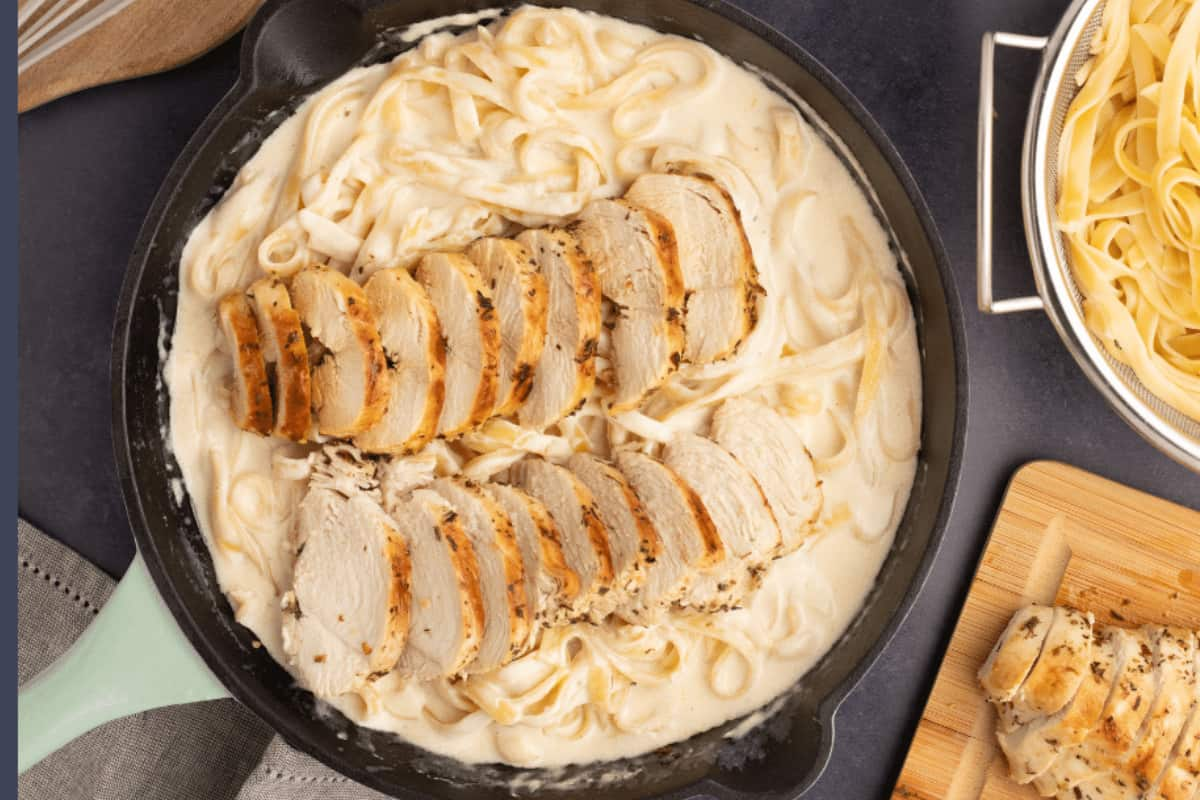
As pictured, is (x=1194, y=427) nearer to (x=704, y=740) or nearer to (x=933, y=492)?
(x=933, y=492)

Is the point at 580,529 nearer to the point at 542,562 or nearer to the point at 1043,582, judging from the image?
the point at 542,562

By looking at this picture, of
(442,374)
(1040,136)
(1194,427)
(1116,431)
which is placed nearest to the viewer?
(442,374)

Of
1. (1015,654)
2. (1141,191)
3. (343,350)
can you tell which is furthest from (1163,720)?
(343,350)

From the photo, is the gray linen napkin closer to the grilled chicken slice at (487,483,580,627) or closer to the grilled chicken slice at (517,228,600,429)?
the grilled chicken slice at (487,483,580,627)

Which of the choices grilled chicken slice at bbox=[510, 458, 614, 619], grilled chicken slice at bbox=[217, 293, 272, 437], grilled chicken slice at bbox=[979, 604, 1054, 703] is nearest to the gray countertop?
grilled chicken slice at bbox=[979, 604, 1054, 703]

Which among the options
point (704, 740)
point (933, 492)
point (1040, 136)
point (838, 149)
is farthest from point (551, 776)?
point (1040, 136)

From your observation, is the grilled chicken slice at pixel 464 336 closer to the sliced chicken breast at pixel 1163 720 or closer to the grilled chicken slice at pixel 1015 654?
the grilled chicken slice at pixel 1015 654

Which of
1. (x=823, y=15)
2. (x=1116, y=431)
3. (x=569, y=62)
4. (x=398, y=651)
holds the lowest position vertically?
(x=1116, y=431)
